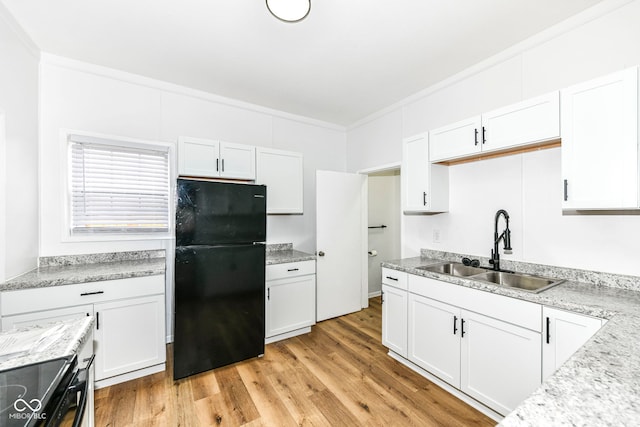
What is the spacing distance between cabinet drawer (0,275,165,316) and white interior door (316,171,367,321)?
6.27ft

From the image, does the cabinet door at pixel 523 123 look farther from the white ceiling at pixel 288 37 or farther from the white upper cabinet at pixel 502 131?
the white ceiling at pixel 288 37

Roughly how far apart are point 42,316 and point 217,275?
1195 millimetres

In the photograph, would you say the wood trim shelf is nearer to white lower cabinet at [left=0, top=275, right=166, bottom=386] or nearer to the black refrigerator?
the black refrigerator

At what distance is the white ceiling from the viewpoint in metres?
1.83

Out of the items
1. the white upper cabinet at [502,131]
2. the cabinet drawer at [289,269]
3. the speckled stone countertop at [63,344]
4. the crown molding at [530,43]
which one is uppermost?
the crown molding at [530,43]

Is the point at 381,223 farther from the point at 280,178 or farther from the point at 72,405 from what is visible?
the point at 72,405

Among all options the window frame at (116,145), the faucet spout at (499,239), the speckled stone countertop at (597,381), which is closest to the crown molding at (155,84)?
the window frame at (116,145)

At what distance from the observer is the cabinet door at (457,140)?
7.07 ft

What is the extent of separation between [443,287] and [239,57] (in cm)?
264

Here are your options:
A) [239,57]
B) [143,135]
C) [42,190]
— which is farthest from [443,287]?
[42,190]

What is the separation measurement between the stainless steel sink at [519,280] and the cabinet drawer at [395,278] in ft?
1.82

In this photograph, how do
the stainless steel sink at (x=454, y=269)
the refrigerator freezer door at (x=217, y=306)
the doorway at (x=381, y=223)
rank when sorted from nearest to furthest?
the refrigerator freezer door at (x=217, y=306) → the stainless steel sink at (x=454, y=269) → the doorway at (x=381, y=223)

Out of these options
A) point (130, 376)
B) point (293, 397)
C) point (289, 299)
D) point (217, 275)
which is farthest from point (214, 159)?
point (293, 397)

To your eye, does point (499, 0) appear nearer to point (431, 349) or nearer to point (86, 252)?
point (431, 349)
